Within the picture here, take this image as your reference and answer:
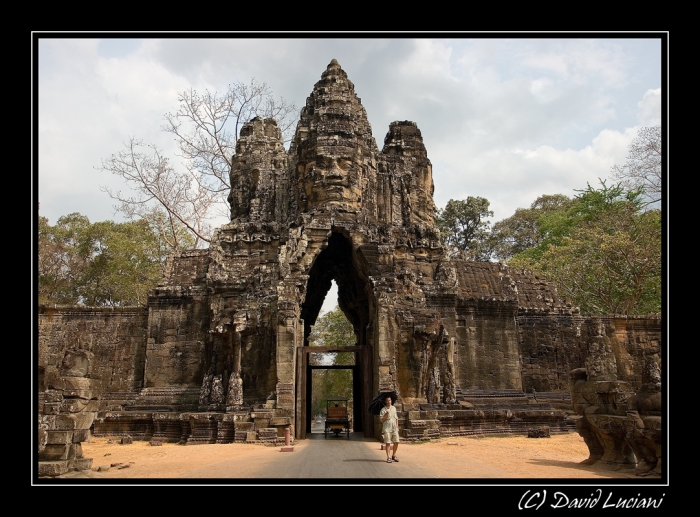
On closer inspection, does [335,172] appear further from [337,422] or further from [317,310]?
[337,422]

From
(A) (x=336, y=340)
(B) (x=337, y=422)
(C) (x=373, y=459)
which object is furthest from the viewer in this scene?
(A) (x=336, y=340)

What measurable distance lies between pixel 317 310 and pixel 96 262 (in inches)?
677

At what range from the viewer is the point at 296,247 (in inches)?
627

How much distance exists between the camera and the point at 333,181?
18.0m

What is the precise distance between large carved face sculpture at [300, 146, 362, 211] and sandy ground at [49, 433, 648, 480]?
741 centimetres

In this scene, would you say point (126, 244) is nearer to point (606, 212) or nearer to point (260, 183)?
point (260, 183)

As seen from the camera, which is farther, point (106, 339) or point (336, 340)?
point (336, 340)

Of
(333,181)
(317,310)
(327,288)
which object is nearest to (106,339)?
(317,310)

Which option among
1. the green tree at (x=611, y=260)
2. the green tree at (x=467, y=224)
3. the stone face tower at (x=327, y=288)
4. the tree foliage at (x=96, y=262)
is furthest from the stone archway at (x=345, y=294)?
the green tree at (x=467, y=224)

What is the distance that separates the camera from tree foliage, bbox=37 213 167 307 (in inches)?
1236

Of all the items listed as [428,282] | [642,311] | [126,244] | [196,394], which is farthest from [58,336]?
[642,311]

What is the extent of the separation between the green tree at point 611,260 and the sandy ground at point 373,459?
11993 mm

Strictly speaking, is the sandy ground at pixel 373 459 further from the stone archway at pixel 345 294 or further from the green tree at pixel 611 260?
the green tree at pixel 611 260

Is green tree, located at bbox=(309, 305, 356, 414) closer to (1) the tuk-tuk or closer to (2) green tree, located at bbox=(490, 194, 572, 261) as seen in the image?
(2) green tree, located at bbox=(490, 194, 572, 261)
